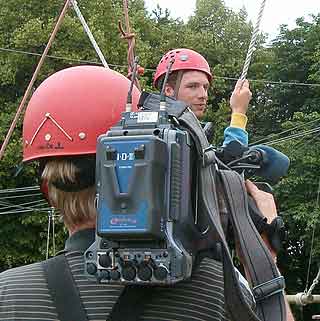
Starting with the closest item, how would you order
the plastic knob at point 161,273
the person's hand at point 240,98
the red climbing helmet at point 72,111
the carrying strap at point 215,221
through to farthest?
the plastic knob at point 161,273
the carrying strap at point 215,221
the red climbing helmet at point 72,111
the person's hand at point 240,98

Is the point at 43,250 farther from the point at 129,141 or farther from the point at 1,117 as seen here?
the point at 129,141

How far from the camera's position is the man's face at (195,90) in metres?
3.16

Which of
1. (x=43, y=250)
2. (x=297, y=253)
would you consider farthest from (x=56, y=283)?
(x=297, y=253)

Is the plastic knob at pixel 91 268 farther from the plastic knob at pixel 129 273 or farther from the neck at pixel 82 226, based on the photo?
the neck at pixel 82 226

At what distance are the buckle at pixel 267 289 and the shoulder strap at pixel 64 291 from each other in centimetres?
36

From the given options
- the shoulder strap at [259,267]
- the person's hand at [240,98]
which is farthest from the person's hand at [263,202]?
the person's hand at [240,98]

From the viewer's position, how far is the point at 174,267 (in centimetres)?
161

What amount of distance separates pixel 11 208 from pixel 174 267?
19.0 m

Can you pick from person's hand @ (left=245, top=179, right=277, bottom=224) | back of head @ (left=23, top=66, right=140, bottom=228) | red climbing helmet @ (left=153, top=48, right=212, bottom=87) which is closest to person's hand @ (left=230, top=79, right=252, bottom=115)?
red climbing helmet @ (left=153, top=48, right=212, bottom=87)

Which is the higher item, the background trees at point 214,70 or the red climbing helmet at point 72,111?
the red climbing helmet at point 72,111

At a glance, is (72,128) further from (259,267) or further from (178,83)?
(178,83)

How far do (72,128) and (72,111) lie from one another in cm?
4

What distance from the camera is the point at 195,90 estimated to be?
3.24 metres

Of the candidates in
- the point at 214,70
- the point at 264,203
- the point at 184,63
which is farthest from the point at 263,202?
the point at 214,70
